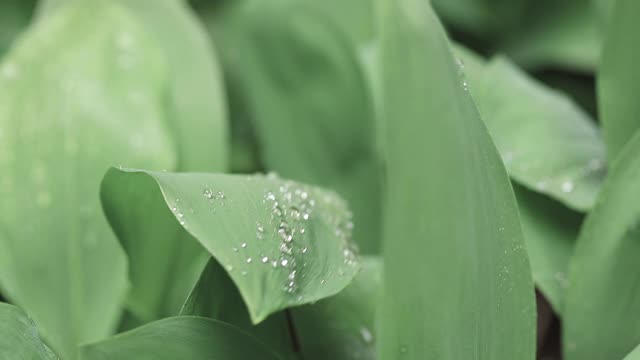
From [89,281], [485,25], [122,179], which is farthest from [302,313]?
[485,25]

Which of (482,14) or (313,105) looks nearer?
(313,105)

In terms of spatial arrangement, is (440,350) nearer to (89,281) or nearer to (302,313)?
(302,313)

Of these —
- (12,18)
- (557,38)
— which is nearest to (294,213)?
(557,38)

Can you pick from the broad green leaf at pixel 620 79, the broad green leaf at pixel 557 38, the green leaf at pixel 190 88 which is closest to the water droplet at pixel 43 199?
the green leaf at pixel 190 88

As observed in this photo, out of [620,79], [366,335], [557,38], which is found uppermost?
[620,79]

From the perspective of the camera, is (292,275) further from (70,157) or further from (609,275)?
(70,157)

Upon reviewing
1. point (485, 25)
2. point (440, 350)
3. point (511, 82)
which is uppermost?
point (440, 350)

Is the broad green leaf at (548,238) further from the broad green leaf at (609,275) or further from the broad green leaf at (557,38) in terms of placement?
the broad green leaf at (557,38)
